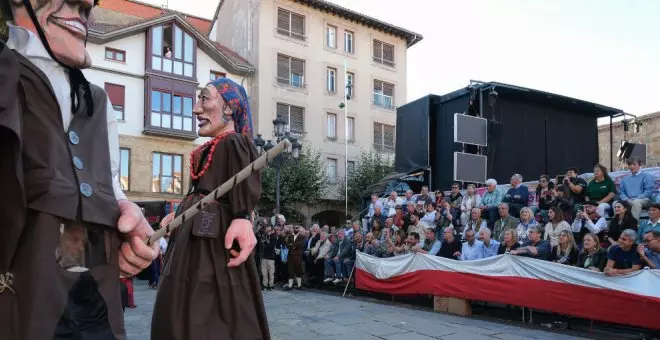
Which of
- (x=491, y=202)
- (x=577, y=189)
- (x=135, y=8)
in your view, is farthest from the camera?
(x=135, y=8)

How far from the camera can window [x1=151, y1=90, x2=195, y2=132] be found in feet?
93.7

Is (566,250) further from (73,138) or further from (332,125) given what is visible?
(332,125)

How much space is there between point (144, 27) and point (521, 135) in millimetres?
20067

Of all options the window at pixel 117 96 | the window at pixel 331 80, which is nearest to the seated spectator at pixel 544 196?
the window at pixel 117 96

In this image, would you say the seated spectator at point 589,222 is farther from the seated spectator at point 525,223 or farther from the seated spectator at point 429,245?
the seated spectator at point 429,245

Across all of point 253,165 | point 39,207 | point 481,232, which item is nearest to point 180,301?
point 253,165

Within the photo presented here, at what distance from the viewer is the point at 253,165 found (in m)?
2.09

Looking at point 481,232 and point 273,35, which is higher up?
point 273,35

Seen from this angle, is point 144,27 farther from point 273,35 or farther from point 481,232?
point 481,232

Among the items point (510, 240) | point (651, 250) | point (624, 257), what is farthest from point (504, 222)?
point (651, 250)

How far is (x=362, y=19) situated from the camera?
3503 cm

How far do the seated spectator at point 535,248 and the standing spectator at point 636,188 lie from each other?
1859 mm

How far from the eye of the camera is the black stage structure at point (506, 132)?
16.8 metres

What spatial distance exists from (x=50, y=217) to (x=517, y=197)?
1142cm
